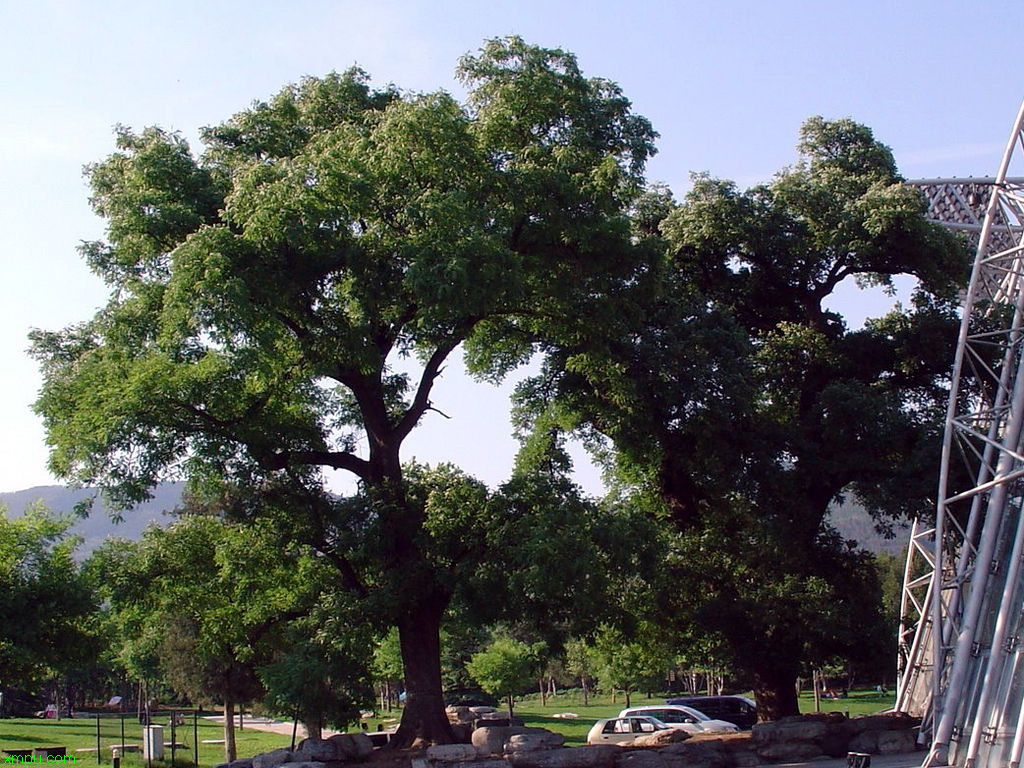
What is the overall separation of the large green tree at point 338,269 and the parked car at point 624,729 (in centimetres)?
778

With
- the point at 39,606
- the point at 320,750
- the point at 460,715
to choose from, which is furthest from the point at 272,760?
the point at 460,715

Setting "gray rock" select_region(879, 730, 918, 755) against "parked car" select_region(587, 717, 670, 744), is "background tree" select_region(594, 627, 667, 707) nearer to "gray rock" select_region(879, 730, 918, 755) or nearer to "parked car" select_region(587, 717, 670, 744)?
"parked car" select_region(587, 717, 670, 744)

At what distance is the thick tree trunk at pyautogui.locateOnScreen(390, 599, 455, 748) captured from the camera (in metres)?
21.8

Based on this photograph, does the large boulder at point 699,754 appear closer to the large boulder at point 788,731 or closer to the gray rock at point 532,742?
the large boulder at point 788,731

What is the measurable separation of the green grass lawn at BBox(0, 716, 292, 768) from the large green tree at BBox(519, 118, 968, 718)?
15.1 metres

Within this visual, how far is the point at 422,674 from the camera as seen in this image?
72.6 ft

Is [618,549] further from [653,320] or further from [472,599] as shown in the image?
[653,320]

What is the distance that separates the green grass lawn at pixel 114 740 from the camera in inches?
1193

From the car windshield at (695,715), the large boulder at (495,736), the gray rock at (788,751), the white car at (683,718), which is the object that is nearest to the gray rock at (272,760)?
the large boulder at (495,736)

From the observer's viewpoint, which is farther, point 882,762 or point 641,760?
point 882,762

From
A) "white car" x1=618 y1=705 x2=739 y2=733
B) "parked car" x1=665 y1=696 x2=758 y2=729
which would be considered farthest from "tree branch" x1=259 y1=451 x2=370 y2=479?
"parked car" x1=665 y1=696 x2=758 y2=729

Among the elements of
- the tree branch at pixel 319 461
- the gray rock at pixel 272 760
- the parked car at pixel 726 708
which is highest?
the tree branch at pixel 319 461

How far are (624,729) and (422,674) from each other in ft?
28.5

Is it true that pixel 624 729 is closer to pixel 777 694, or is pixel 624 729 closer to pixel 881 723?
pixel 777 694
